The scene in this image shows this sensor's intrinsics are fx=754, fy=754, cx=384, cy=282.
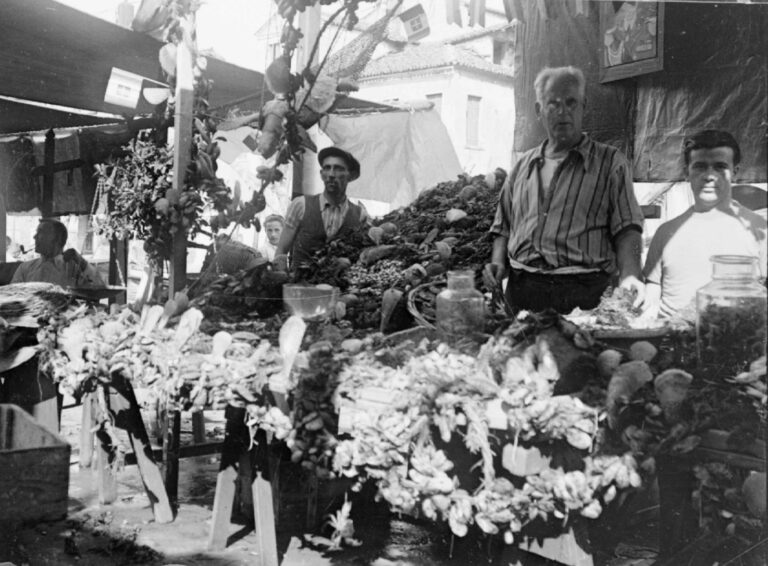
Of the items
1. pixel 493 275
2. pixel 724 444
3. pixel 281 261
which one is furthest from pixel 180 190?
pixel 724 444

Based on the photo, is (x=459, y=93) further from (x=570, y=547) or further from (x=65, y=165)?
(x=570, y=547)

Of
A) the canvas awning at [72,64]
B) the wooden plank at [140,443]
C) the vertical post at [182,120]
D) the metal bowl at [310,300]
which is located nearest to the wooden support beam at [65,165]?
the canvas awning at [72,64]

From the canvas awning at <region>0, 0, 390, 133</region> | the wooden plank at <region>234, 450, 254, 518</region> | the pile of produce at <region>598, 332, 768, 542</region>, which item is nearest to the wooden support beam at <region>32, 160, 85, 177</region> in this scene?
the canvas awning at <region>0, 0, 390, 133</region>

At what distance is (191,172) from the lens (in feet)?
12.4

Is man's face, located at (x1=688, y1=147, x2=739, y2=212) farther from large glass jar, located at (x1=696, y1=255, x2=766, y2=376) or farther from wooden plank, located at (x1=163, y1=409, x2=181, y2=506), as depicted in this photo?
wooden plank, located at (x1=163, y1=409, x2=181, y2=506)

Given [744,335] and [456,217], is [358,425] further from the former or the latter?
[456,217]

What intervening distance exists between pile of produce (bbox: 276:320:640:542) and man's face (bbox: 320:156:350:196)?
1779mm

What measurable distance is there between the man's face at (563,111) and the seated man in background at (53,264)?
413 cm

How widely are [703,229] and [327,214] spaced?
2.11 m

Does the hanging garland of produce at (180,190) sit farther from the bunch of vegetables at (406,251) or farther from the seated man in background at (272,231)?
the seated man in background at (272,231)

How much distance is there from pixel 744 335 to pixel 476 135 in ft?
24.7

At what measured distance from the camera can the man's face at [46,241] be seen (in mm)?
5688

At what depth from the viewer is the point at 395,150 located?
605 cm

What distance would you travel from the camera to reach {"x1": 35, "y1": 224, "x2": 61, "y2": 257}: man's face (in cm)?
569
